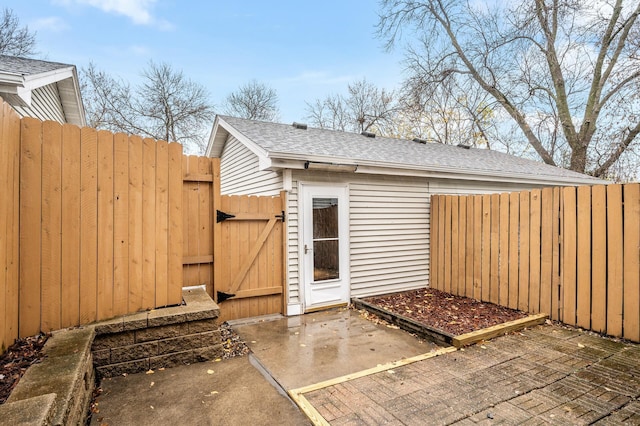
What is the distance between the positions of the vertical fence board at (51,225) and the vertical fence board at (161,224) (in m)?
0.78

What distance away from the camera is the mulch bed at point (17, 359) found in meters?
1.88

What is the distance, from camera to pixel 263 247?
16.0 feet

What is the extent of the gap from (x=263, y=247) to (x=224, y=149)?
4.22 m

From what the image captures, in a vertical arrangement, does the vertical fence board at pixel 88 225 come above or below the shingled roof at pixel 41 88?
below

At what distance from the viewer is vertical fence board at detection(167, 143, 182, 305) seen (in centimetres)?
342

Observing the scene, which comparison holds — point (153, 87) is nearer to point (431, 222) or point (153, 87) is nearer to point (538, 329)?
point (431, 222)

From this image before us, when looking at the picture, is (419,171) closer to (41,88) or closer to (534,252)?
(534,252)

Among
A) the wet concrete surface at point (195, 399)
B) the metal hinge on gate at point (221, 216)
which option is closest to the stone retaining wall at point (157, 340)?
the wet concrete surface at point (195, 399)

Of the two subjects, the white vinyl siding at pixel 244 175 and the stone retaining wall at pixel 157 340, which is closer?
the stone retaining wall at pixel 157 340

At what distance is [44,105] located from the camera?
588cm

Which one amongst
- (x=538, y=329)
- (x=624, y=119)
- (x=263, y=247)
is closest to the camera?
(x=538, y=329)

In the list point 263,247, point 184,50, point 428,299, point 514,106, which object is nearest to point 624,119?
point 514,106

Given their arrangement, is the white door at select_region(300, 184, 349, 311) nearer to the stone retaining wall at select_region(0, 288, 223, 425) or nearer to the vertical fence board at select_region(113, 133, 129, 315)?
the stone retaining wall at select_region(0, 288, 223, 425)

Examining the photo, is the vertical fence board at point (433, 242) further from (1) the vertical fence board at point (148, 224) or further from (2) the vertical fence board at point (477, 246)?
(1) the vertical fence board at point (148, 224)
